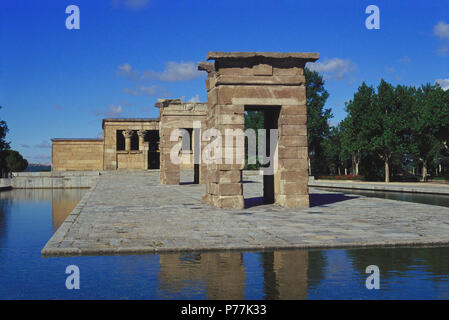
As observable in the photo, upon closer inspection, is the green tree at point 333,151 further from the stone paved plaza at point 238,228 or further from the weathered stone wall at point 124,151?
the stone paved plaza at point 238,228

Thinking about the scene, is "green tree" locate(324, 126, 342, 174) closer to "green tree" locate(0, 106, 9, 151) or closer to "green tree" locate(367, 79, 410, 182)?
"green tree" locate(367, 79, 410, 182)

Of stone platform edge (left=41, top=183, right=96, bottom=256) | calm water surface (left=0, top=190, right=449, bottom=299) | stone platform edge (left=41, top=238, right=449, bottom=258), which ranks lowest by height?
calm water surface (left=0, top=190, right=449, bottom=299)

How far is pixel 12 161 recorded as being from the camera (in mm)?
61062

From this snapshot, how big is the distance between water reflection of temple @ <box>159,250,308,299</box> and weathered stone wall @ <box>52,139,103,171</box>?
149 ft

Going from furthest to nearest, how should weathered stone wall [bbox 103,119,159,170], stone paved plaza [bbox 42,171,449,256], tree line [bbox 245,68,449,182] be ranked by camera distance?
weathered stone wall [bbox 103,119,159,170] < tree line [bbox 245,68,449,182] < stone paved plaza [bbox 42,171,449,256]

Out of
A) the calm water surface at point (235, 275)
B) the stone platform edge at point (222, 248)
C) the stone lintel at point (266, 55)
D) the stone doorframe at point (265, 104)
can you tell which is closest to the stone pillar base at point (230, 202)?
the stone doorframe at point (265, 104)

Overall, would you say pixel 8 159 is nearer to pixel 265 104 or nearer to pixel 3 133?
pixel 3 133

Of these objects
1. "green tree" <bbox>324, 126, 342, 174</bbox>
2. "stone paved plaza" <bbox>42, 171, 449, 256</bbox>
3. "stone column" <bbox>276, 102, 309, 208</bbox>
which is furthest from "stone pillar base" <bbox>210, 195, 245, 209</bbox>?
"green tree" <bbox>324, 126, 342, 174</bbox>

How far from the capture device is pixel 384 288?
552 cm

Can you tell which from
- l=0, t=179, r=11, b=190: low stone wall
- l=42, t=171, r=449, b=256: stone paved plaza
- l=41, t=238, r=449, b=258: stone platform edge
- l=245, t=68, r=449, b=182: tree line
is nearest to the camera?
l=41, t=238, r=449, b=258: stone platform edge

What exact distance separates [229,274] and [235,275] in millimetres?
93

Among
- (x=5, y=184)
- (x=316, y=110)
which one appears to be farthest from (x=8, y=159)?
(x=316, y=110)

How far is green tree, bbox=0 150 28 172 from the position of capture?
59.1 metres
